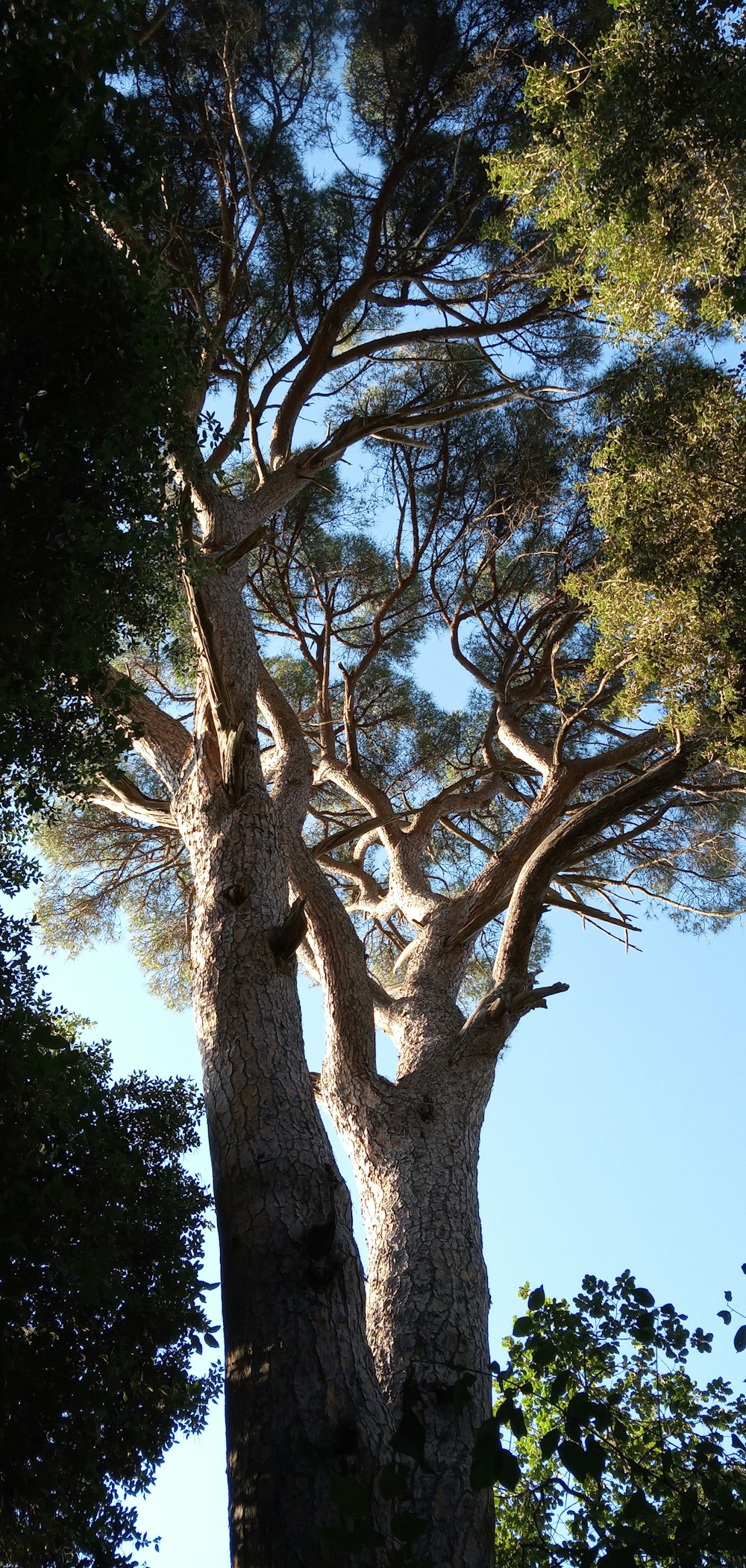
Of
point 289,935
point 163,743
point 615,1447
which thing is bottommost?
point 615,1447

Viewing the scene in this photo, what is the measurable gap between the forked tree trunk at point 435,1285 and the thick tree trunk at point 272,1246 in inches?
8.2

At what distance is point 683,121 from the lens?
399 centimetres

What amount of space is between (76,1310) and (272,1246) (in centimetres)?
65

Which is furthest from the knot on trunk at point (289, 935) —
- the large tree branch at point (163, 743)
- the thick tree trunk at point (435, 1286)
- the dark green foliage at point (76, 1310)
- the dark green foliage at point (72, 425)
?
the large tree branch at point (163, 743)

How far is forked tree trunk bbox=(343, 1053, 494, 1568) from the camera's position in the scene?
9.27ft

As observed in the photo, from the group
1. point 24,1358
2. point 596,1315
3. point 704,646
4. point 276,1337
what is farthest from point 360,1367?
point 704,646

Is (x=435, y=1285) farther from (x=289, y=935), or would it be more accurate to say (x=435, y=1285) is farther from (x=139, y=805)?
(x=139, y=805)

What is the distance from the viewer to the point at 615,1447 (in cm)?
243

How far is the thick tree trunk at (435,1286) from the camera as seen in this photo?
283 cm

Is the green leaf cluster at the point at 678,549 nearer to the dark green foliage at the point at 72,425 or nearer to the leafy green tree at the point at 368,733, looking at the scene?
the leafy green tree at the point at 368,733

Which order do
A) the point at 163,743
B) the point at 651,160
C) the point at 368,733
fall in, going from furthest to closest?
the point at 368,733
the point at 163,743
the point at 651,160

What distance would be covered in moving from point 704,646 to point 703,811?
3789 millimetres

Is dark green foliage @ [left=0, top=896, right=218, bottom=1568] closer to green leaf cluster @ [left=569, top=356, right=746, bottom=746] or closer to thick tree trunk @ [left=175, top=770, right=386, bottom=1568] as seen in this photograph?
thick tree trunk @ [left=175, top=770, right=386, bottom=1568]

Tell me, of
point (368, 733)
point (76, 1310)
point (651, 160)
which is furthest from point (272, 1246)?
point (368, 733)
